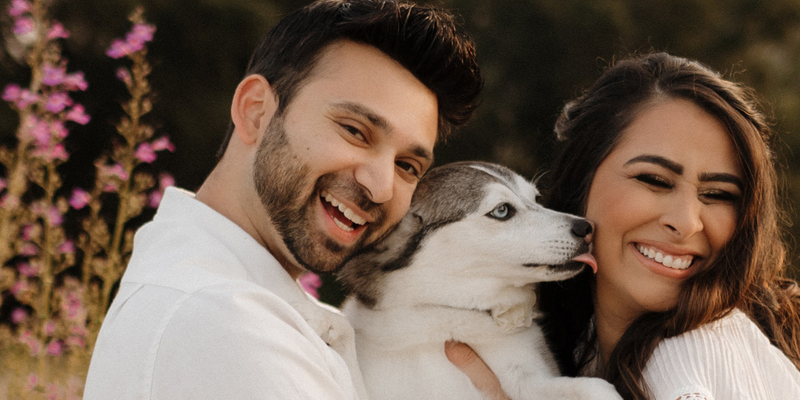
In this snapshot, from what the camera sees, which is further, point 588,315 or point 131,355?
point 588,315

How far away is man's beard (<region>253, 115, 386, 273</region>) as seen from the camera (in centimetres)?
240

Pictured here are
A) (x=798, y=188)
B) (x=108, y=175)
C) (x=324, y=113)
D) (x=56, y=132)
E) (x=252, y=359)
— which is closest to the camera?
(x=252, y=359)

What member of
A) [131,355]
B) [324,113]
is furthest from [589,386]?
[131,355]

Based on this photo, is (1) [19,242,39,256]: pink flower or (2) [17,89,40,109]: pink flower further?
(1) [19,242,39,256]: pink flower

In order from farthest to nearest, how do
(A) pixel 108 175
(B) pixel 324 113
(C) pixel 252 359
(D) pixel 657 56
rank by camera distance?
(A) pixel 108 175 → (D) pixel 657 56 → (B) pixel 324 113 → (C) pixel 252 359

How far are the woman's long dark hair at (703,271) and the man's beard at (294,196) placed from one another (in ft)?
4.03

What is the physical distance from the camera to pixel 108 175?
3.86 m

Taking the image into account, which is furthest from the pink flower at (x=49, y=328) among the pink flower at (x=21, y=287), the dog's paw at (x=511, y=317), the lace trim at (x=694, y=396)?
the lace trim at (x=694, y=396)

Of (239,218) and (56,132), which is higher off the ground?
(239,218)

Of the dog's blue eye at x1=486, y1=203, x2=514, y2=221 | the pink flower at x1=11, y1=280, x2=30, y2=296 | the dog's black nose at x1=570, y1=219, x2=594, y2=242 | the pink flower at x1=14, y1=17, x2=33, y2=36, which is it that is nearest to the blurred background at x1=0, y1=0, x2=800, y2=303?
the pink flower at x1=14, y1=17, x2=33, y2=36

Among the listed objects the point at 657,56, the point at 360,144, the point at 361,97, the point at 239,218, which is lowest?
the point at 239,218

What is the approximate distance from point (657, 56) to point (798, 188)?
258 inches

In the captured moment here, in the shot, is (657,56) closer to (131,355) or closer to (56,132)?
(131,355)

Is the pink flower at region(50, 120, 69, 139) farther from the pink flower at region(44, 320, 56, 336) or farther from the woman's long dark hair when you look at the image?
the woman's long dark hair
